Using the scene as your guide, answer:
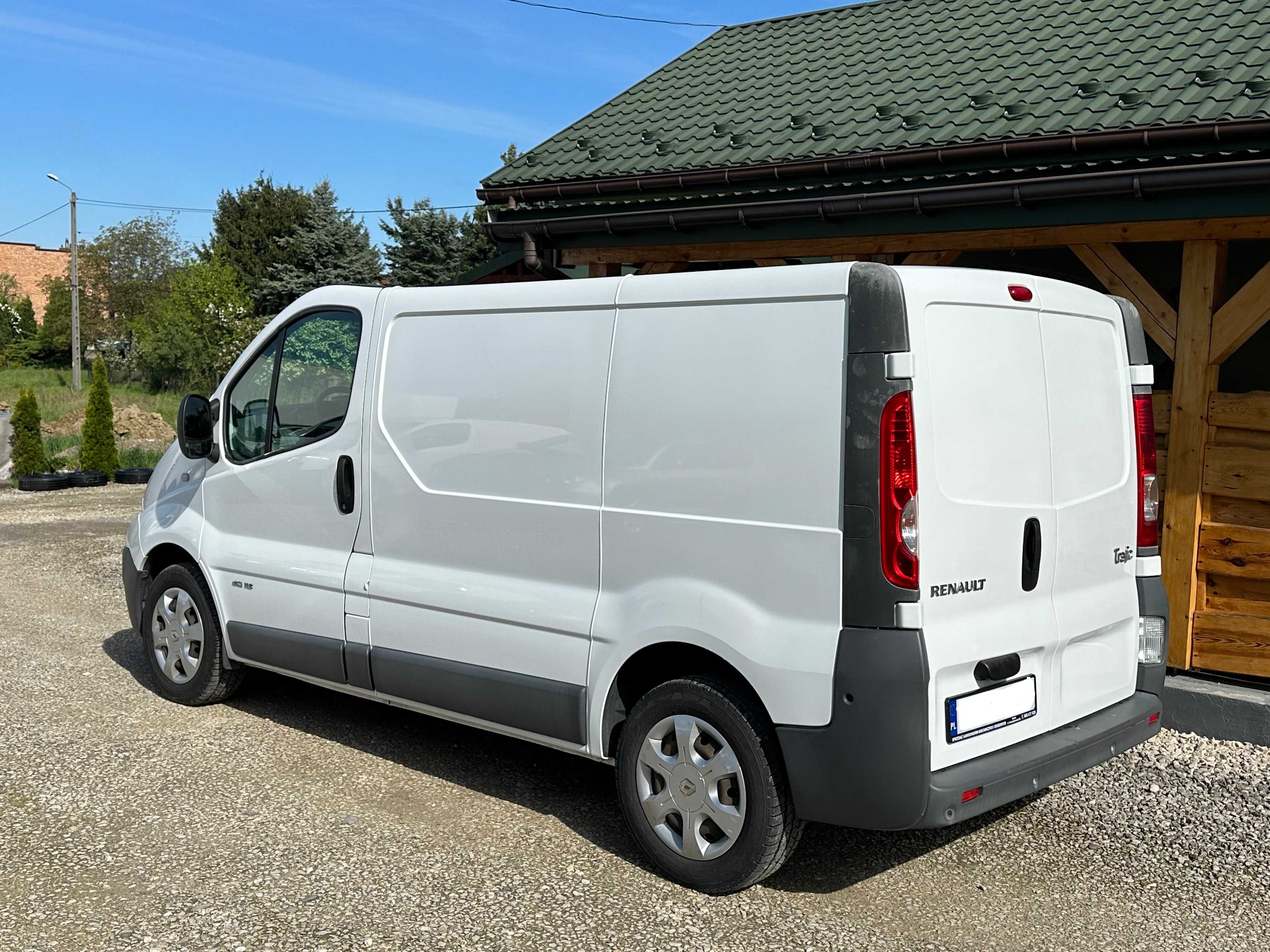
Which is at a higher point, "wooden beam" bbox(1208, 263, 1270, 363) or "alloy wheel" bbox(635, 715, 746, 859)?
"wooden beam" bbox(1208, 263, 1270, 363)

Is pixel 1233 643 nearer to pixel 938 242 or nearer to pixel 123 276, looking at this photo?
pixel 938 242

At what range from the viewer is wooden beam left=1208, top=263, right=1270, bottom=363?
5.82 m

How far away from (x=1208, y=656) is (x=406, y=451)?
4226mm

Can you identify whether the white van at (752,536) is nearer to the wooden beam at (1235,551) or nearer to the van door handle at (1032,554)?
the van door handle at (1032,554)

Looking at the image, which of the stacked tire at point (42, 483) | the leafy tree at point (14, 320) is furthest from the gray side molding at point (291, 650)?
the leafy tree at point (14, 320)

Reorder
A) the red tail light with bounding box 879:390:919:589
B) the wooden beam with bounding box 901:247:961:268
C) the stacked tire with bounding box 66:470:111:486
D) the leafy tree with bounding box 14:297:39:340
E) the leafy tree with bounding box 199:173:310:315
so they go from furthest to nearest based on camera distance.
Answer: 1. the leafy tree with bounding box 14:297:39:340
2. the leafy tree with bounding box 199:173:310:315
3. the stacked tire with bounding box 66:470:111:486
4. the wooden beam with bounding box 901:247:961:268
5. the red tail light with bounding box 879:390:919:589

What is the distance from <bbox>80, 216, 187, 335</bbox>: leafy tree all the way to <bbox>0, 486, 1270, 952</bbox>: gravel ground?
52183 millimetres

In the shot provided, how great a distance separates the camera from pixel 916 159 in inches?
276

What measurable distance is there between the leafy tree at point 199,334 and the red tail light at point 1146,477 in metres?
40.4

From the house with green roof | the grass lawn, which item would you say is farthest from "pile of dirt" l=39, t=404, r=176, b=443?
the house with green roof

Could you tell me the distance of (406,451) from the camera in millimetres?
5008

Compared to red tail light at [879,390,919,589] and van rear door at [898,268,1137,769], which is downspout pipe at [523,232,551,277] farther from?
red tail light at [879,390,919,589]

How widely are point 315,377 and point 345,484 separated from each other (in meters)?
0.60

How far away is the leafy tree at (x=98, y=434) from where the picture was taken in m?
17.9
